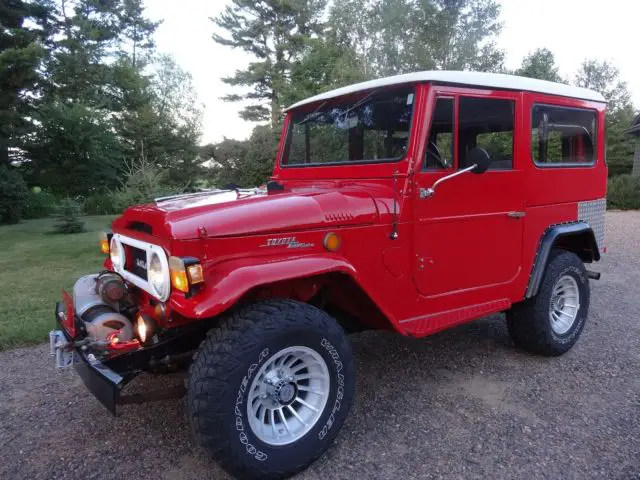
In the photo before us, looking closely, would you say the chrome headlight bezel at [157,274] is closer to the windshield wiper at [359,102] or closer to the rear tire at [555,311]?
the windshield wiper at [359,102]

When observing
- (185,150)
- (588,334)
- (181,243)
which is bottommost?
(588,334)

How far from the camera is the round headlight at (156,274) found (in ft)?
8.08

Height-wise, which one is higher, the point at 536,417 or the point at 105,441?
the point at 105,441

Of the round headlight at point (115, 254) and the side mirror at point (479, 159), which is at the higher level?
the side mirror at point (479, 159)

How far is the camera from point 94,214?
2062cm

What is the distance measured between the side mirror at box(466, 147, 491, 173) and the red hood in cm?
72

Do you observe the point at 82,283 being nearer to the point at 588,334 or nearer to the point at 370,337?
the point at 370,337

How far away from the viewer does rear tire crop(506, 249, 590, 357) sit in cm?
384

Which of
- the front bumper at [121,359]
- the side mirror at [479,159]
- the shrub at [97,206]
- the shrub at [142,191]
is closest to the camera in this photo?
the front bumper at [121,359]

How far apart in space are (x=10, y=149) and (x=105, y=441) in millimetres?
22226

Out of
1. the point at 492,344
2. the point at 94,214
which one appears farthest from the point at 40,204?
the point at 492,344

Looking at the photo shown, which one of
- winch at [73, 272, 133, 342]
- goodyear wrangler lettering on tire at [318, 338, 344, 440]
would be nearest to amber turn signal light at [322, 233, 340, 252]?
goodyear wrangler lettering on tire at [318, 338, 344, 440]

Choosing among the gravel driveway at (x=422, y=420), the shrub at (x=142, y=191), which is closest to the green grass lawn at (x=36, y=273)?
the gravel driveway at (x=422, y=420)

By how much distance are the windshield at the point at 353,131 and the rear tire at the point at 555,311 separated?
6.09 feet
